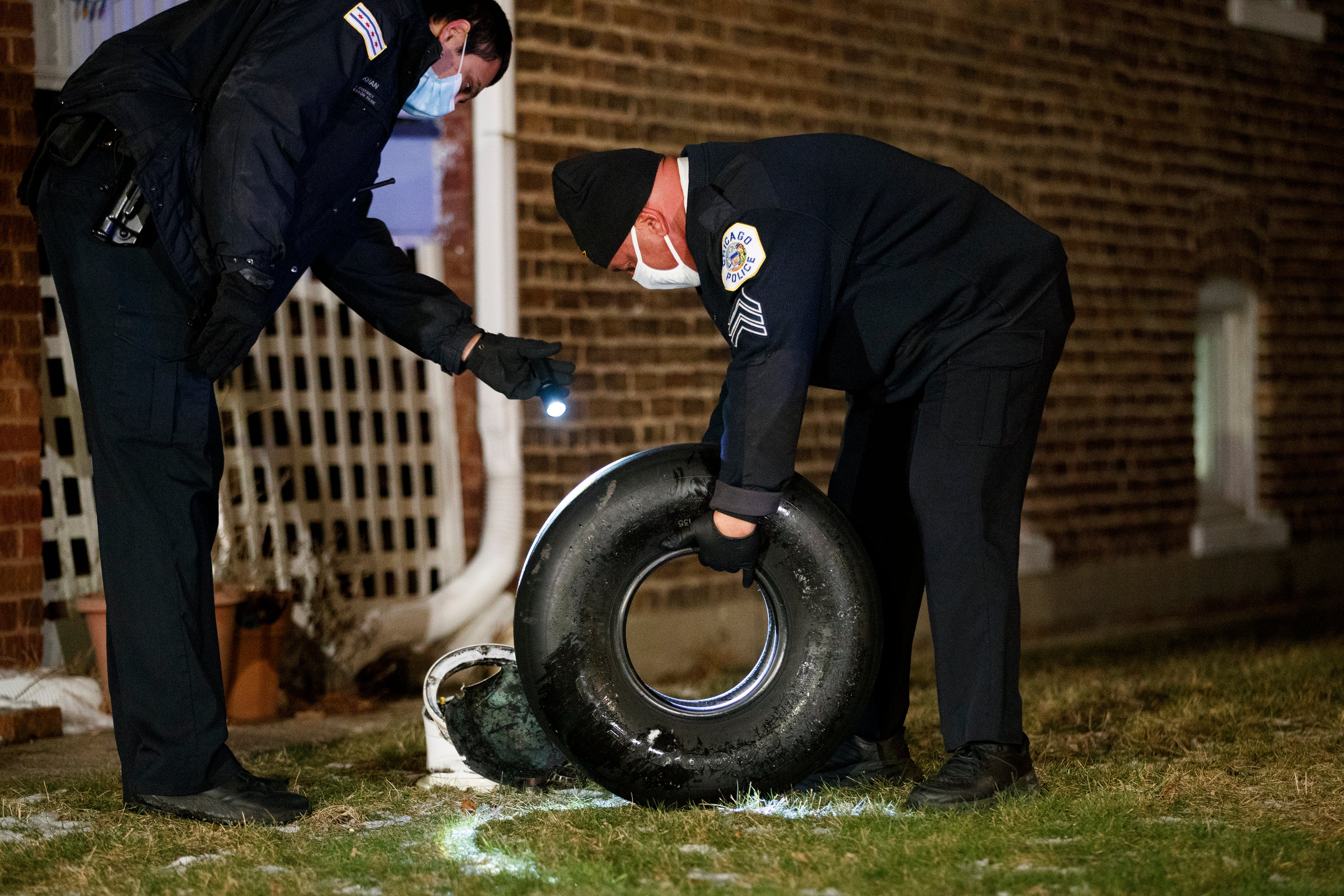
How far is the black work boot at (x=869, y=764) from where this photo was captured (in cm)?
352

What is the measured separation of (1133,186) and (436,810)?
263 inches

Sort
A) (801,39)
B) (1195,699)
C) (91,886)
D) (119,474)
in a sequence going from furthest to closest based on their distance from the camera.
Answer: (801,39) < (1195,699) < (119,474) < (91,886)

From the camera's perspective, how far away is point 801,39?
22.4 ft

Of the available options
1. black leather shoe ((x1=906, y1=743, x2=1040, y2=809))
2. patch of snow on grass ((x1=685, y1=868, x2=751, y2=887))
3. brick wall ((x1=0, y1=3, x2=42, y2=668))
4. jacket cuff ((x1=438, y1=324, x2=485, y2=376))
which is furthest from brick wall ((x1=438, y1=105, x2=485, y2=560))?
patch of snow on grass ((x1=685, y1=868, x2=751, y2=887))

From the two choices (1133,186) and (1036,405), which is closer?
(1036,405)

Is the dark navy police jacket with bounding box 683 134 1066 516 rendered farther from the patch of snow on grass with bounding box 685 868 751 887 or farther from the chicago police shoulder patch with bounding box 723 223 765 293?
the patch of snow on grass with bounding box 685 868 751 887

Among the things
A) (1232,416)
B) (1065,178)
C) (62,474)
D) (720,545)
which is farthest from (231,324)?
(1232,416)

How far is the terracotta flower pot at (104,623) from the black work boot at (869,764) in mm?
2157

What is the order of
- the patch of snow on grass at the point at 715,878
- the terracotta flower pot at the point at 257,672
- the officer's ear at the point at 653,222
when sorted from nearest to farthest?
the patch of snow on grass at the point at 715,878 < the officer's ear at the point at 653,222 < the terracotta flower pot at the point at 257,672

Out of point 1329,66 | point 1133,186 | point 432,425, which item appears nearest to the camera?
point 432,425

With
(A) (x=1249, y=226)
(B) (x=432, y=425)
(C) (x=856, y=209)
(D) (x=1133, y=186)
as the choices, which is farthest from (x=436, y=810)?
(A) (x=1249, y=226)

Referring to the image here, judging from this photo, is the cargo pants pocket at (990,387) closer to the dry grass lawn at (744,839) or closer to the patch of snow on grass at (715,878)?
the dry grass lawn at (744,839)

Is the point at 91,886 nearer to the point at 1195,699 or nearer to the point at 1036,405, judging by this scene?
the point at 1036,405

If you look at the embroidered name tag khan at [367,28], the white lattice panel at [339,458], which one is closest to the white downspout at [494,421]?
the white lattice panel at [339,458]
